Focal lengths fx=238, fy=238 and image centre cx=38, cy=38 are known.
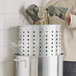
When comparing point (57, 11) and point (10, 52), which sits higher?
point (57, 11)

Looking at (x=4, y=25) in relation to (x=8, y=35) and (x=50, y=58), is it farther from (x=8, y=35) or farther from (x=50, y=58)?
(x=50, y=58)

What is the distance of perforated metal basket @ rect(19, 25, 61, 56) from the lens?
164cm

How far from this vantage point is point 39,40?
1.64 meters

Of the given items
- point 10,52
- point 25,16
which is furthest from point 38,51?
point 25,16

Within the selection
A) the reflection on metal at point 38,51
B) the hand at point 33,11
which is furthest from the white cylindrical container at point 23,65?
the hand at point 33,11

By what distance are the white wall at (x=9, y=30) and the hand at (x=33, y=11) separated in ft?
0.24

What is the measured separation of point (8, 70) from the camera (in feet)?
5.69

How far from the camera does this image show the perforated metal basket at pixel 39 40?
1.64 meters

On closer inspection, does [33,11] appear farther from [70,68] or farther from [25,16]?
[70,68]

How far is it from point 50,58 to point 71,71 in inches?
13.4

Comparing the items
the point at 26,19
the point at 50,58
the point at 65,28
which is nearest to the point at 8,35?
the point at 26,19

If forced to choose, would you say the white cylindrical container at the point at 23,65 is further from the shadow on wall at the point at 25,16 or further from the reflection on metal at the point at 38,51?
the shadow on wall at the point at 25,16

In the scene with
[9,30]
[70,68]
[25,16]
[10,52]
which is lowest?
[70,68]

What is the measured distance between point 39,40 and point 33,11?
0.77 feet
